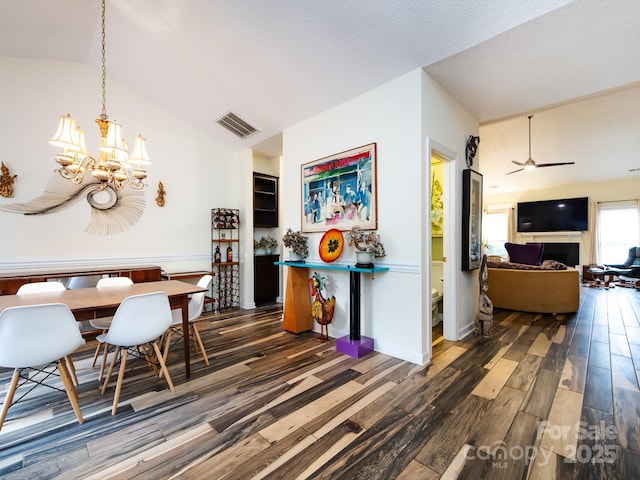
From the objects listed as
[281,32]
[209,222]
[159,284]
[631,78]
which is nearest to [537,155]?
[631,78]

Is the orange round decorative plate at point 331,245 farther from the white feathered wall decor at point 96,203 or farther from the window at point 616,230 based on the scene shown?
the window at point 616,230

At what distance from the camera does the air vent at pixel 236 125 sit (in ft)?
13.5

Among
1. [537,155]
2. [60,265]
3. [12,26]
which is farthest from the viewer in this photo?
[537,155]

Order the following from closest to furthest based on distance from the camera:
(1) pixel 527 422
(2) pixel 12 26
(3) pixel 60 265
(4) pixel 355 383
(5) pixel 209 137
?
(1) pixel 527 422, (4) pixel 355 383, (2) pixel 12 26, (3) pixel 60 265, (5) pixel 209 137

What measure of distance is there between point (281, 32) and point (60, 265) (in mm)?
3895

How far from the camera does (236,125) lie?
14.0ft

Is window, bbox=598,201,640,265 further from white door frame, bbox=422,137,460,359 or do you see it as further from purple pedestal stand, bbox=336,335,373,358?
purple pedestal stand, bbox=336,335,373,358

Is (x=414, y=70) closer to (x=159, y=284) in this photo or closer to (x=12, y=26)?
(x=159, y=284)

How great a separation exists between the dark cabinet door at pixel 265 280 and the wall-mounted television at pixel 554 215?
7.44 metres

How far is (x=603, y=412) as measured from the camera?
73.7 inches

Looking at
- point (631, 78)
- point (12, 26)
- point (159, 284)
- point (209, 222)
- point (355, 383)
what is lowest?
point (355, 383)

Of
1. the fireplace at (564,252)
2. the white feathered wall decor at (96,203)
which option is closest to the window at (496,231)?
the fireplace at (564,252)

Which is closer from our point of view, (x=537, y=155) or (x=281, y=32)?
(x=281, y=32)

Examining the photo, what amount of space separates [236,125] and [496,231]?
8.63 m
